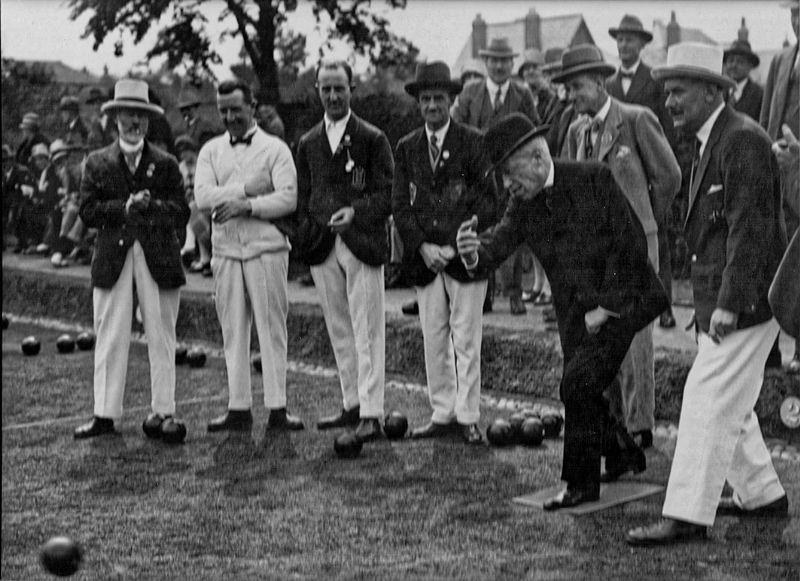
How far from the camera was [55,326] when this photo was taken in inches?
448

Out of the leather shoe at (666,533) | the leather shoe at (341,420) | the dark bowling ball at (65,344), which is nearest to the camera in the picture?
the leather shoe at (666,533)

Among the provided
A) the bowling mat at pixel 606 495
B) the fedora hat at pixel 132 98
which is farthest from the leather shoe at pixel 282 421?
the bowling mat at pixel 606 495

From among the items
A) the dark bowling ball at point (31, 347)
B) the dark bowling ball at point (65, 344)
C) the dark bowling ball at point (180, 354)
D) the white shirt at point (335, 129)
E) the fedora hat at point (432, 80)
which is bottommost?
the dark bowling ball at point (31, 347)

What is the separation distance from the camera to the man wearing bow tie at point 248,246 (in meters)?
8.07

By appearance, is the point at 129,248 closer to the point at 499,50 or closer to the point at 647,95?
the point at 499,50

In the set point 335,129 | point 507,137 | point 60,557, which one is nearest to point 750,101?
point 507,137

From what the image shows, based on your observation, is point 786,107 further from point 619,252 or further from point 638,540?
point 638,540

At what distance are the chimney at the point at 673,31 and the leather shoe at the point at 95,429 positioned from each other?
13.4 ft

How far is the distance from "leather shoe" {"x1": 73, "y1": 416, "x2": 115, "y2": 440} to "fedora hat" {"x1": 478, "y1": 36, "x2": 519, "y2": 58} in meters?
3.11

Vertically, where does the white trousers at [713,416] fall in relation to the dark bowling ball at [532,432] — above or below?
above

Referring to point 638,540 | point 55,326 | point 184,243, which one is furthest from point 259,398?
point 638,540

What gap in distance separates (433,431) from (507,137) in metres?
2.26

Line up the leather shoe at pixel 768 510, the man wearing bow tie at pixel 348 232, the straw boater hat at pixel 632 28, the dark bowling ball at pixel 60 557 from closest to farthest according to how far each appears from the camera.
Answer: the dark bowling ball at pixel 60 557, the leather shoe at pixel 768 510, the straw boater hat at pixel 632 28, the man wearing bow tie at pixel 348 232

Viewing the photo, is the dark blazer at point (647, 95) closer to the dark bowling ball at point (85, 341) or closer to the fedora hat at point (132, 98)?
the fedora hat at point (132, 98)
